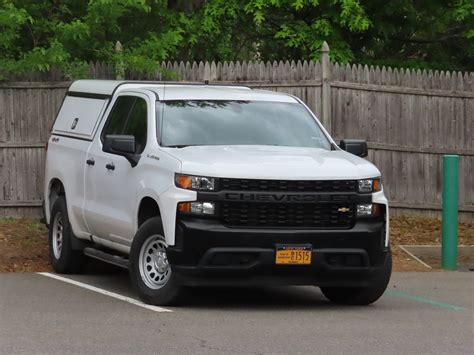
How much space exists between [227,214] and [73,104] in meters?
3.92

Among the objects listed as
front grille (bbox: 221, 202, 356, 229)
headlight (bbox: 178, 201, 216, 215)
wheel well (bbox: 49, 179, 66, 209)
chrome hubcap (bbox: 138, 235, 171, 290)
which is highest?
headlight (bbox: 178, 201, 216, 215)

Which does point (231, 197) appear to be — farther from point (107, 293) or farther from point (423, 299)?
point (423, 299)

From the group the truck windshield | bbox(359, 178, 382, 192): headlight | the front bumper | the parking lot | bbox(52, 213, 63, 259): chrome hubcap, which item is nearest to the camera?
the parking lot

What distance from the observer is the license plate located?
1064 cm

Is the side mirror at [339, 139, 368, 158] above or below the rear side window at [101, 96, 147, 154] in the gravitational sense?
below

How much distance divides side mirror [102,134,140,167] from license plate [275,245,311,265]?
1.84 meters

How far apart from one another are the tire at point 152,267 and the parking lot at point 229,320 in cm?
15

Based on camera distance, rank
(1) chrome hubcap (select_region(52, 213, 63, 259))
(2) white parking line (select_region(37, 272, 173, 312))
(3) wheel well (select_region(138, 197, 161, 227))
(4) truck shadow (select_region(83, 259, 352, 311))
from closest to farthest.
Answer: (2) white parking line (select_region(37, 272, 173, 312)) < (4) truck shadow (select_region(83, 259, 352, 311)) < (3) wheel well (select_region(138, 197, 161, 227)) < (1) chrome hubcap (select_region(52, 213, 63, 259))

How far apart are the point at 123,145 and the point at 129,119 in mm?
919

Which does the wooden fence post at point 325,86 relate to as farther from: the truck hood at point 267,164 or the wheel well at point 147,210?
the wheel well at point 147,210

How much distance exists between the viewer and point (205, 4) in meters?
23.2

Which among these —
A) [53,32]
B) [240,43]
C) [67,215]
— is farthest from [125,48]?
[240,43]

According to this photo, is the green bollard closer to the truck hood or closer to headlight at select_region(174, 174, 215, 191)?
the truck hood

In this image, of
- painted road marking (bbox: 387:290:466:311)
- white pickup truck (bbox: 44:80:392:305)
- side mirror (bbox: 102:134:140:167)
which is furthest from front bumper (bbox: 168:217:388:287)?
side mirror (bbox: 102:134:140:167)
